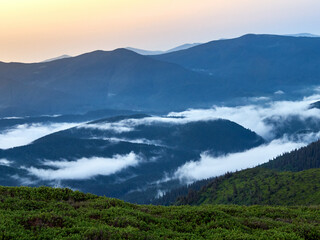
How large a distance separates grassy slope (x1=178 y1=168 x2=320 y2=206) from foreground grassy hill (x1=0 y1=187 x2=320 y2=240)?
Answer: 9638 centimetres

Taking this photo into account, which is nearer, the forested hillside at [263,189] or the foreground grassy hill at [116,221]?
the foreground grassy hill at [116,221]

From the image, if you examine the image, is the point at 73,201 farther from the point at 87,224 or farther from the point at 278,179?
the point at 278,179

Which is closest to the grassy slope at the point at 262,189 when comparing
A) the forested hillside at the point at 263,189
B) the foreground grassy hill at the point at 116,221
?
the forested hillside at the point at 263,189

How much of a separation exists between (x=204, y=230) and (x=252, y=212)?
37.7ft

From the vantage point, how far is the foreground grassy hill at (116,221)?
26547 mm

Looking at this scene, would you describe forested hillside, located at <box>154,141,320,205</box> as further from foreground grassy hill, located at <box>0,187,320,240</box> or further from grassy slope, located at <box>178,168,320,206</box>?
foreground grassy hill, located at <box>0,187,320,240</box>

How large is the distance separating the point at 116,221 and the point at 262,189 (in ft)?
455

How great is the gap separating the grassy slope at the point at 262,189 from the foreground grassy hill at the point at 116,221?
96.4 metres

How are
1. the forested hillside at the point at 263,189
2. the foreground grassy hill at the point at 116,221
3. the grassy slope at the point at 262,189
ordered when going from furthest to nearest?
the forested hillside at the point at 263,189 < the grassy slope at the point at 262,189 < the foreground grassy hill at the point at 116,221

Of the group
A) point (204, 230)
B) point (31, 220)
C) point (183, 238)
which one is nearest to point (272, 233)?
A: point (204, 230)

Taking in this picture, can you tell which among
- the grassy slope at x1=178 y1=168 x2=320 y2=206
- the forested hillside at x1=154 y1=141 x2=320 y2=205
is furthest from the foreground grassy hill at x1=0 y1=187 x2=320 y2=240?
the forested hillside at x1=154 y1=141 x2=320 y2=205

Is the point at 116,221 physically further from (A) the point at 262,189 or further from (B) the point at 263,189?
(A) the point at 262,189

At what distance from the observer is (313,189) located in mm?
136625

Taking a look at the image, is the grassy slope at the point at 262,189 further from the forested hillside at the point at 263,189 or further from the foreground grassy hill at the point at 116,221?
the foreground grassy hill at the point at 116,221
